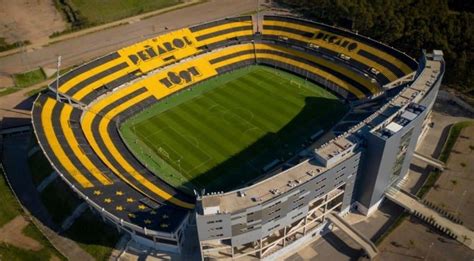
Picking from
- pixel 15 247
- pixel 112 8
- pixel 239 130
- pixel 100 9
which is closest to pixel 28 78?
pixel 100 9

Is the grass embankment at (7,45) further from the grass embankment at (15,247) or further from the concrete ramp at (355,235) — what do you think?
the concrete ramp at (355,235)

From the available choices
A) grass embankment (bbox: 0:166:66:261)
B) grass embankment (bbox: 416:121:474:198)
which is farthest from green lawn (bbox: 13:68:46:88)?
grass embankment (bbox: 416:121:474:198)

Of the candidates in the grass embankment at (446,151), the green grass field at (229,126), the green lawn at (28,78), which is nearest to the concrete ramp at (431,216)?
the grass embankment at (446,151)

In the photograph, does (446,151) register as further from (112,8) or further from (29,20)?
(29,20)

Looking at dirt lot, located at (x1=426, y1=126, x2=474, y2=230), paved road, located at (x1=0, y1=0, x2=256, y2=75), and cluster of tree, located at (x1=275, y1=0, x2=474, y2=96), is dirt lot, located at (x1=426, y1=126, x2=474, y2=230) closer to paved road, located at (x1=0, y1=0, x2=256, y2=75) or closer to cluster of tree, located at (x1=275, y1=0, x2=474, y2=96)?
cluster of tree, located at (x1=275, y1=0, x2=474, y2=96)

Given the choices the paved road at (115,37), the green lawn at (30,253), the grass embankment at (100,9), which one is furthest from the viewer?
the grass embankment at (100,9)

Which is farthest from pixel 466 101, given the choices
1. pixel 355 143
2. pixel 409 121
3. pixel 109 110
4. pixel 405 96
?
pixel 109 110
